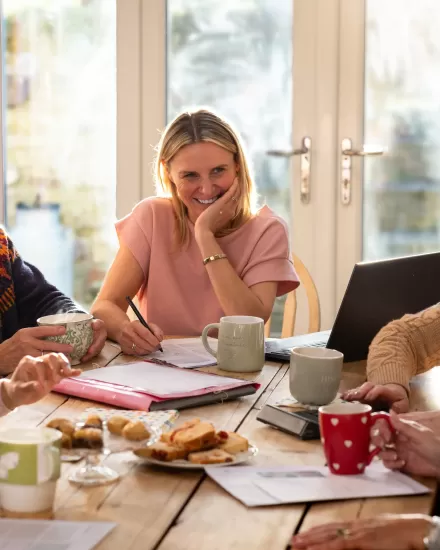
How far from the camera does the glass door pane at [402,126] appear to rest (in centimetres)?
350

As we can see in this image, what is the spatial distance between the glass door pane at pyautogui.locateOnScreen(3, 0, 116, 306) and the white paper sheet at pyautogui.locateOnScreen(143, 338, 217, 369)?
1.88 meters

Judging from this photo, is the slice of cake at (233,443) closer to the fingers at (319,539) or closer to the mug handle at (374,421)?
the mug handle at (374,421)

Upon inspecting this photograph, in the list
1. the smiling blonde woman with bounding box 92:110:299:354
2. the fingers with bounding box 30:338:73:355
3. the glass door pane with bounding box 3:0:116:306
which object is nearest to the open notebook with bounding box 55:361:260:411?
the fingers with bounding box 30:338:73:355

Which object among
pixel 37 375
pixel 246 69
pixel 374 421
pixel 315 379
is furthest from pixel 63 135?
pixel 374 421

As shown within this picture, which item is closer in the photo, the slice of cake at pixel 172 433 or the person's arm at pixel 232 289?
the slice of cake at pixel 172 433

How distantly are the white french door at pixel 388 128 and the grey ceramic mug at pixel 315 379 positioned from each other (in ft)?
6.87

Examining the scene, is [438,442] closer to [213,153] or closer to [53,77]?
[213,153]

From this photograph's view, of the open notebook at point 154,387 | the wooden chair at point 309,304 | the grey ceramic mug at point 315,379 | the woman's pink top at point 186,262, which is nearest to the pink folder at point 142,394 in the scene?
the open notebook at point 154,387

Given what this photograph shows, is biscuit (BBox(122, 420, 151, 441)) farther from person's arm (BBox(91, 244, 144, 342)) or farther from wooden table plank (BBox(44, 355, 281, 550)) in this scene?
person's arm (BBox(91, 244, 144, 342))

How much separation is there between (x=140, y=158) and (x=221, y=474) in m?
2.72

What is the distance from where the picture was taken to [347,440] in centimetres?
121

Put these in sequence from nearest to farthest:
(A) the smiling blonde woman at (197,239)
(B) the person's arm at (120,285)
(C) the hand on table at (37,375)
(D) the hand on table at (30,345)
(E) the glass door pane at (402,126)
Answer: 1. (C) the hand on table at (37,375)
2. (D) the hand on table at (30,345)
3. (B) the person's arm at (120,285)
4. (A) the smiling blonde woman at (197,239)
5. (E) the glass door pane at (402,126)

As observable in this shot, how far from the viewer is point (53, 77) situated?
3.88 meters

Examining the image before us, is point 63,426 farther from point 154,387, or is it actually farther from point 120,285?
point 120,285
